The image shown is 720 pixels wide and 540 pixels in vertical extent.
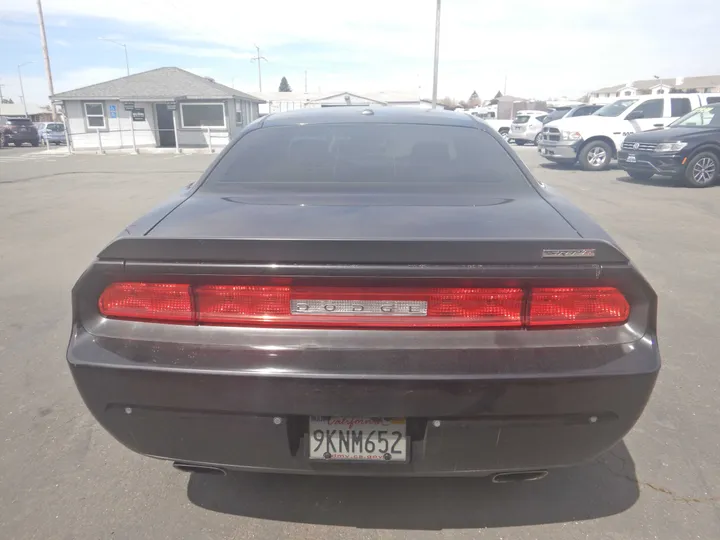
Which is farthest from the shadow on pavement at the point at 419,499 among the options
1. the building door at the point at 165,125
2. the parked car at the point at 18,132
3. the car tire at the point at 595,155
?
Result: the parked car at the point at 18,132

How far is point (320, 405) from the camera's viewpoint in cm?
180

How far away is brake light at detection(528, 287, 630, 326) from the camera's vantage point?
184 centimetres

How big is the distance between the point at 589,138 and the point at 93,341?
1586 cm

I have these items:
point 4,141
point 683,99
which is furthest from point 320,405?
point 4,141

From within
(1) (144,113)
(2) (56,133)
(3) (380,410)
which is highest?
(1) (144,113)

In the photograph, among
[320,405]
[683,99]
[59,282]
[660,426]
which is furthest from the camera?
[683,99]

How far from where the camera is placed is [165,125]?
93.4ft

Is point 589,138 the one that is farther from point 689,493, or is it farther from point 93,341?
point 93,341

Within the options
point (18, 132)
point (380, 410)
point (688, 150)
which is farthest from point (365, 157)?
point (18, 132)

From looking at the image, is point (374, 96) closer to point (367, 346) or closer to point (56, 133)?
point (56, 133)

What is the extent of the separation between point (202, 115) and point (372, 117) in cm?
2479

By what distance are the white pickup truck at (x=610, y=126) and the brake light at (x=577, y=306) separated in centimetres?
1483

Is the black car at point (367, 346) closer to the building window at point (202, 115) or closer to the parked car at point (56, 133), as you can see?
the building window at point (202, 115)

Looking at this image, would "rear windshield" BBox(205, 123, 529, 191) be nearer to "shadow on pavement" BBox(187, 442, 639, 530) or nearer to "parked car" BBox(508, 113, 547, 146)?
"shadow on pavement" BBox(187, 442, 639, 530)
